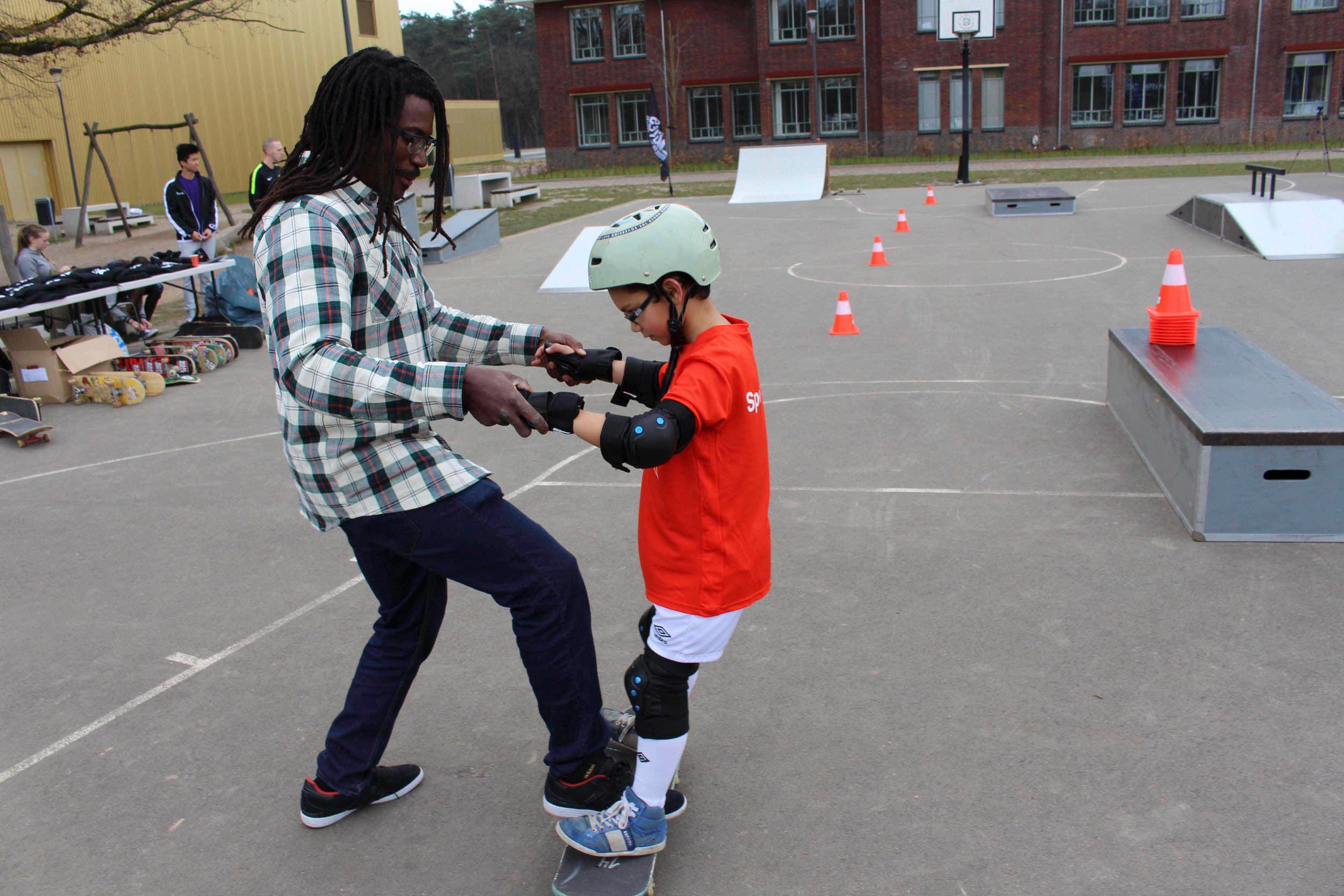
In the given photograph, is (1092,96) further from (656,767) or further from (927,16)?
(656,767)

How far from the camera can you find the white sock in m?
2.88

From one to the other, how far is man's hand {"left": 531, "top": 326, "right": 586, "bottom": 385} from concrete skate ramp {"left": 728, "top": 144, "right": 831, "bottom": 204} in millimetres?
24066

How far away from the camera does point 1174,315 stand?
6.64m

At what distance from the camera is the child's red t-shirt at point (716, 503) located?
271cm

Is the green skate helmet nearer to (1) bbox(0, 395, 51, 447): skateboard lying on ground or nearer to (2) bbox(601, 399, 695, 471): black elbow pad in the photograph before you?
(2) bbox(601, 399, 695, 471): black elbow pad

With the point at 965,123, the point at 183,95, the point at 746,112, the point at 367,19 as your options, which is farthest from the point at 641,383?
the point at 367,19

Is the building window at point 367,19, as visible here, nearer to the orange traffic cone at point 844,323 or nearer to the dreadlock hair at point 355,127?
the orange traffic cone at point 844,323

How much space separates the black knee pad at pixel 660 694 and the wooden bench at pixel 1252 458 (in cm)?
332

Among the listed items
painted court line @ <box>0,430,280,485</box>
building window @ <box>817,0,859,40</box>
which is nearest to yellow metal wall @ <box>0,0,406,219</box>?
building window @ <box>817,0,859,40</box>

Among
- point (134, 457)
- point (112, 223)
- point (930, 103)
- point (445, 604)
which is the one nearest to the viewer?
point (445, 604)

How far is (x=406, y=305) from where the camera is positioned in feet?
9.59

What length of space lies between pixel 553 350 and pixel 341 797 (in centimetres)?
153

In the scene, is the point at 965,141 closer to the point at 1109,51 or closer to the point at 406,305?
the point at 1109,51

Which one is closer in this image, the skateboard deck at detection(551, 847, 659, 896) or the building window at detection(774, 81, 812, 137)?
the skateboard deck at detection(551, 847, 659, 896)
